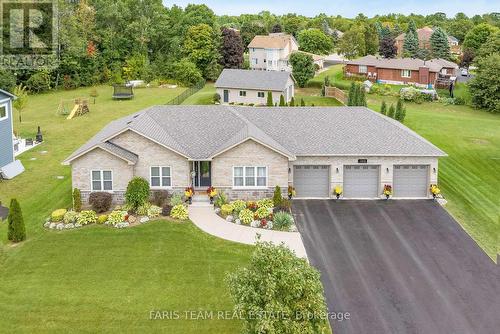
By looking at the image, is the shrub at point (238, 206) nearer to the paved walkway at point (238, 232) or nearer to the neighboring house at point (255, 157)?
the paved walkway at point (238, 232)

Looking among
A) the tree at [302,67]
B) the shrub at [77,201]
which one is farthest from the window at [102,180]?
the tree at [302,67]

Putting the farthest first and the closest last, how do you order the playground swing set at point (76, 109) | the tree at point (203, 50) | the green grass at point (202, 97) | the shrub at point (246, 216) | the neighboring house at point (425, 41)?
the neighboring house at point (425, 41) → the tree at point (203, 50) → the green grass at point (202, 97) → the playground swing set at point (76, 109) → the shrub at point (246, 216)

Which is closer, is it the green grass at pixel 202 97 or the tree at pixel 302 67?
the green grass at pixel 202 97

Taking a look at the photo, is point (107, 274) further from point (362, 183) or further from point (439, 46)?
point (439, 46)

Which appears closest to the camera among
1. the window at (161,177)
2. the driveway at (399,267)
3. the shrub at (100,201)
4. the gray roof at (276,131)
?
the driveway at (399,267)

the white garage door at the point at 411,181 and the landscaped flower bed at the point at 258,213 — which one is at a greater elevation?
the white garage door at the point at 411,181

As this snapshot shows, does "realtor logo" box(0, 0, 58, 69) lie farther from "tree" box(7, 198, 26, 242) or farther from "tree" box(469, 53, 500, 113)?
"tree" box(469, 53, 500, 113)

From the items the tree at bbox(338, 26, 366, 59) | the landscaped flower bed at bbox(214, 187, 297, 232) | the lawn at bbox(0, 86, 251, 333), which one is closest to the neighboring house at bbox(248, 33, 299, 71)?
the tree at bbox(338, 26, 366, 59)
